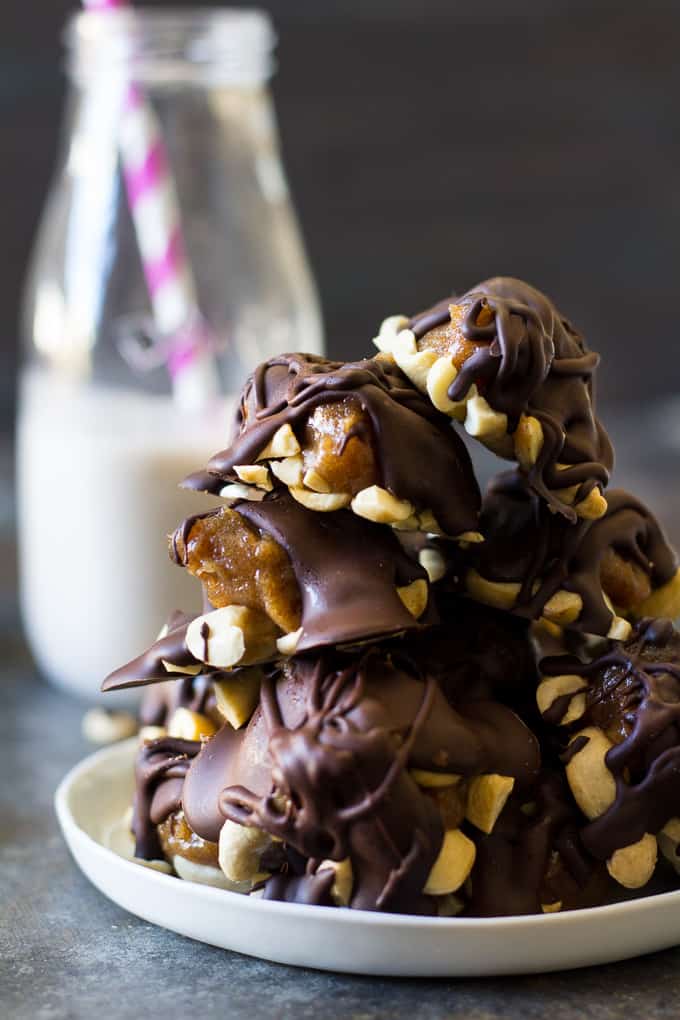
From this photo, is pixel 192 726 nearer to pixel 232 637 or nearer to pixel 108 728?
pixel 232 637

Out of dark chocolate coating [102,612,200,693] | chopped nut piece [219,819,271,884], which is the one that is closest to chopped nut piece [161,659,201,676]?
dark chocolate coating [102,612,200,693]

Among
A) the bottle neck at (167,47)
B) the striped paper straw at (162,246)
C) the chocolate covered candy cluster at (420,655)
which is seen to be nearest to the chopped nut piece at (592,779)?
the chocolate covered candy cluster at (420,655)

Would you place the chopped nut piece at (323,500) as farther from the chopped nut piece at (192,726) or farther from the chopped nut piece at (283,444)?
the chopped nut piece at (192,726)

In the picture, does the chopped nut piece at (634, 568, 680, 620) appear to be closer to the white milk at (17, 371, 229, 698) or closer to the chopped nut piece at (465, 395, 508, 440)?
the chopped nut piece at (465, 395, 508, 440)

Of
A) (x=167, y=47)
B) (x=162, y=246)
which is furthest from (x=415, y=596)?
(x=167, y=47)

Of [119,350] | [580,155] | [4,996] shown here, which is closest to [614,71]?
[580,155]

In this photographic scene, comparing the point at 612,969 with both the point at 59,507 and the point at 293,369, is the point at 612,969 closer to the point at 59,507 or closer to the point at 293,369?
the point at 293,369
